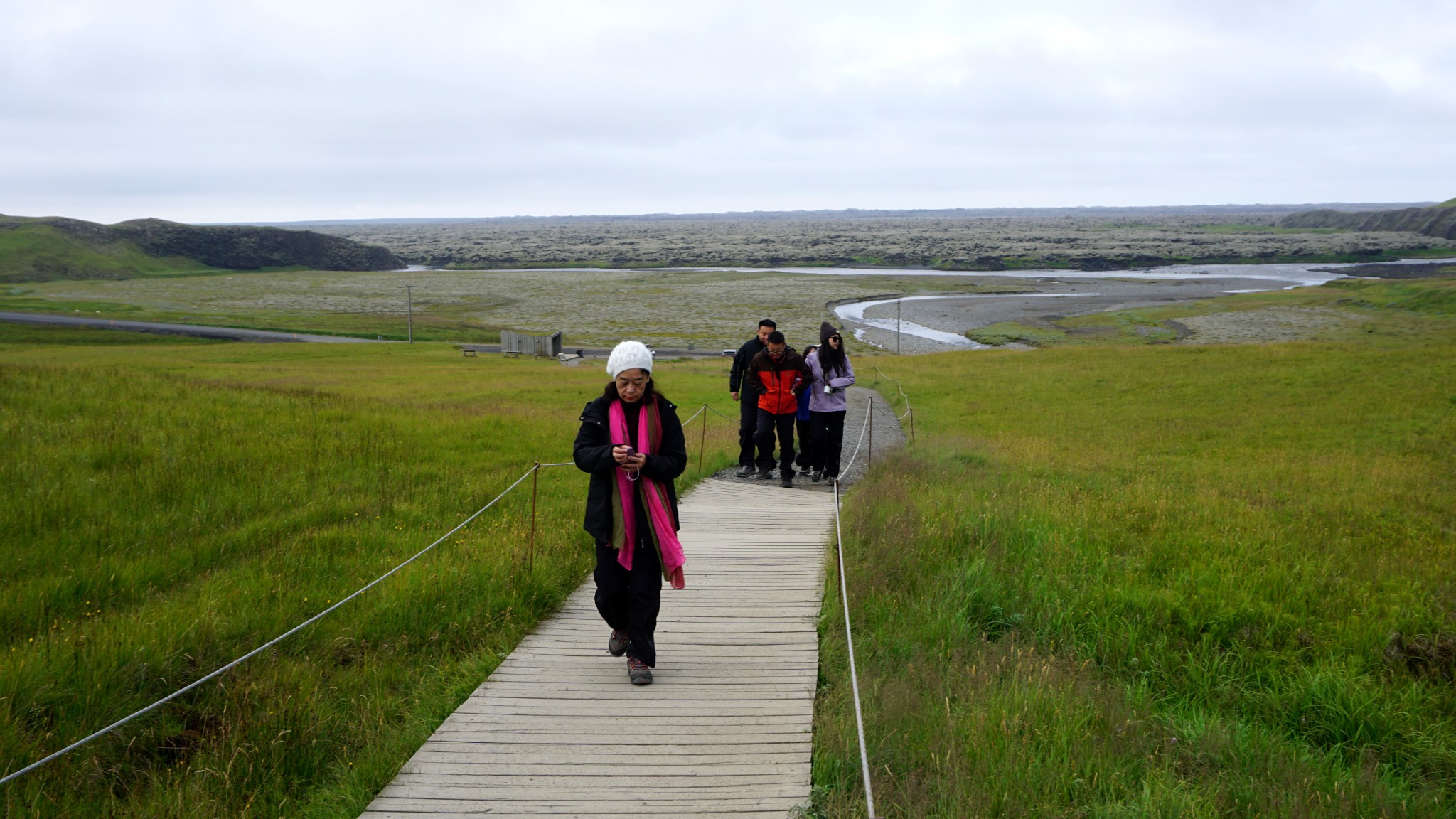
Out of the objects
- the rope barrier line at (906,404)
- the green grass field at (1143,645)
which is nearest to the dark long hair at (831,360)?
the green grass field at (1143,645)

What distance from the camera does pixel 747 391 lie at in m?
11.1

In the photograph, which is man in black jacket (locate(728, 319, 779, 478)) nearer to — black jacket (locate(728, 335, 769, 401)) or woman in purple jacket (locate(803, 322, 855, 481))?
black jacket (locate(728, 335, 769, 401))

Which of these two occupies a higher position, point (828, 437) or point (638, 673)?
point (828, 437)

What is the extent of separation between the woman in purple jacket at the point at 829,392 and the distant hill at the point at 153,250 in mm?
135083

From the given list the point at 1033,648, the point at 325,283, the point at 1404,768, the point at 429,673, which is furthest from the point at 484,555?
the point at 325,283

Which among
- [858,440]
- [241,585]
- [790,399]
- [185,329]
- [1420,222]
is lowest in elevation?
[185,329]

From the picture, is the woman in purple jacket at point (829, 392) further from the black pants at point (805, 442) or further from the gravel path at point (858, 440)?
the gravel path at point (858, 440)

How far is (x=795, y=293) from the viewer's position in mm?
98938

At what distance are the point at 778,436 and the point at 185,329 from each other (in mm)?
70836

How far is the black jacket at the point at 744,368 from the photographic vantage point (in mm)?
11094

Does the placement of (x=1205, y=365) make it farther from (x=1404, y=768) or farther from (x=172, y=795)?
(x=172, y=795)

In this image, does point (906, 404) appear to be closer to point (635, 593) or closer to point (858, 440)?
point (858, 440)

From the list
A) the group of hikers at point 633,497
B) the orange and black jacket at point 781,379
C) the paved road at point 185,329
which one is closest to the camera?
the group of hikers at point 633,497

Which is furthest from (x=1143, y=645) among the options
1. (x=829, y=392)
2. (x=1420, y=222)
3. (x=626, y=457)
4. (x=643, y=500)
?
(x=1420, y=222)
